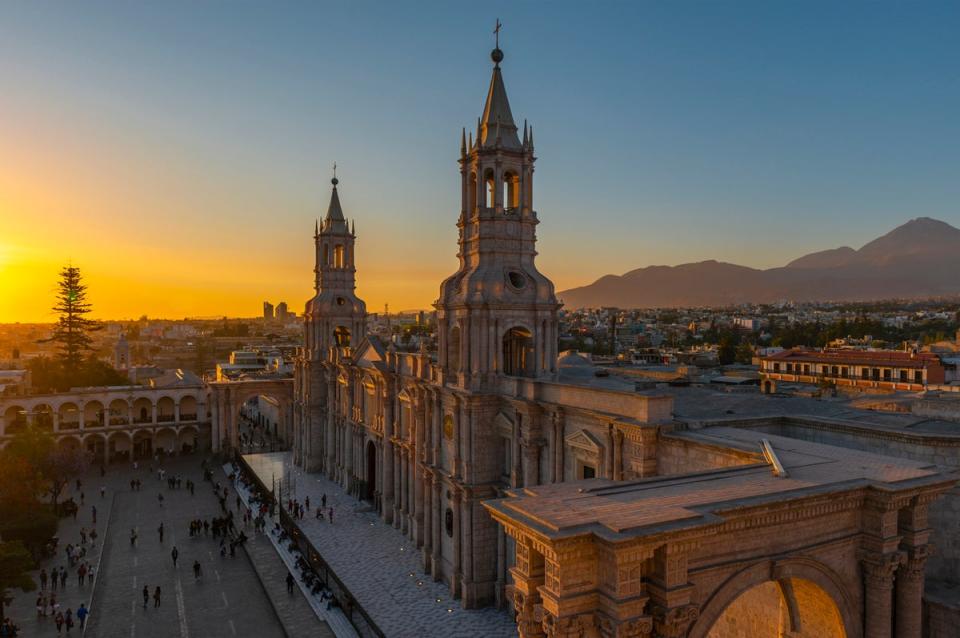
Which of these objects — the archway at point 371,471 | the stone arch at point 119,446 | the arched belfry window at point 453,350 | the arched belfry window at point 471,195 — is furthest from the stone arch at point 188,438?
the arched belfry window at point 471,195

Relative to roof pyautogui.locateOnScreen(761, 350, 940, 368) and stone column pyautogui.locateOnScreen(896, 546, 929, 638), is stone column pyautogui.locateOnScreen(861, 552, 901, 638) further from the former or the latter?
roof pyautogui.locateOnScreen(761, 350, 940, 368)

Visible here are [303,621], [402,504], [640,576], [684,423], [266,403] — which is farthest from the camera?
[266,403]

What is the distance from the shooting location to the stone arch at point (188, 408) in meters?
52.8

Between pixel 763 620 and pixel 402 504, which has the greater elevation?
pixel 763 620

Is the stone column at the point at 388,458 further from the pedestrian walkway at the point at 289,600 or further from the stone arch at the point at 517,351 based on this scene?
the stone arch at the point at 517,351

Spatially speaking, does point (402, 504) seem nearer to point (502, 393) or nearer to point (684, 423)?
point (502, 393)

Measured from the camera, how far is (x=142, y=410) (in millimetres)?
51625

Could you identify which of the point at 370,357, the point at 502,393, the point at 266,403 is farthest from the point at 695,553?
the point at 266,403

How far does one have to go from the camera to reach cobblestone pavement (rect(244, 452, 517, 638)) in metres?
21.3

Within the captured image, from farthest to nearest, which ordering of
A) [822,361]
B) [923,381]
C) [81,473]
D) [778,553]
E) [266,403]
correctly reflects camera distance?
1. [266,403]
2. [822,361]
3. [81,473]
4. [923,381]
5. [778,553]

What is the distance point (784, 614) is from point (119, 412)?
52.0 metres

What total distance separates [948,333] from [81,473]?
370 ft

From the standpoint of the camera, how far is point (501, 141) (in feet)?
76.3

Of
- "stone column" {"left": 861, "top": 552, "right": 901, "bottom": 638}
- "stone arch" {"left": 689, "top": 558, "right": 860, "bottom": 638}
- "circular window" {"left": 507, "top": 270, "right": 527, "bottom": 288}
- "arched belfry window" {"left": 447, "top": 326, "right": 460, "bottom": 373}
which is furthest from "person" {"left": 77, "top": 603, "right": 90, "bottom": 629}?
"stone column" {"left": 861, "top": 552, "right": 901, "bottom": 638}
